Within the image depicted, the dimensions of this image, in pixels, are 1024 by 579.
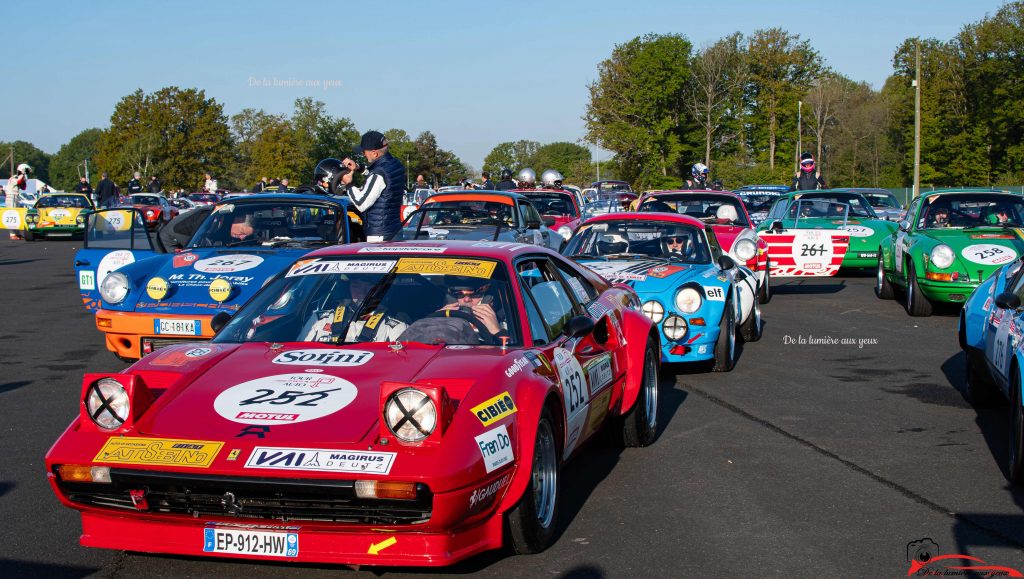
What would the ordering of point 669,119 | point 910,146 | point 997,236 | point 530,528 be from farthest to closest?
point 669,119
point 910,146
point 997,236
point 530,528

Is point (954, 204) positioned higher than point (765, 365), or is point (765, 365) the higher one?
point (954, 204)

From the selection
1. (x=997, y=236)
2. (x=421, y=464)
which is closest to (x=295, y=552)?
(x=421, y=464)

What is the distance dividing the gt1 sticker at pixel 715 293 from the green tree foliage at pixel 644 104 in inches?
2840

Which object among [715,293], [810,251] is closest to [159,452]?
[715,293]

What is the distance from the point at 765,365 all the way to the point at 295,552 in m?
6.58

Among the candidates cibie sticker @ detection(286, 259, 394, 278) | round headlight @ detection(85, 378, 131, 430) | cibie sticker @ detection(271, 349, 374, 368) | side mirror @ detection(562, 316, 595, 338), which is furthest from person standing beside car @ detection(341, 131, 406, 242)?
round headlight @ detection(85, 378, 131, 430)

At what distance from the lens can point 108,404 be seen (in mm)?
3982

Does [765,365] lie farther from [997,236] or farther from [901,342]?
[997,236]

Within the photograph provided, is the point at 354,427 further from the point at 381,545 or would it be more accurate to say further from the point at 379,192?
the point at 379,192

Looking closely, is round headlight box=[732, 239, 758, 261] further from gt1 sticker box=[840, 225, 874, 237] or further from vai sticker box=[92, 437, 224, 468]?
vai sticker box=[92, 437, 224, 468]

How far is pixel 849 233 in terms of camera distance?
51.9ft

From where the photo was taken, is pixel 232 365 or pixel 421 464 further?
pixel 232 365

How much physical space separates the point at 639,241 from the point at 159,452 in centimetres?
679

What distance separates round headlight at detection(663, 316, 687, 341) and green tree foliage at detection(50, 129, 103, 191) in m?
176
